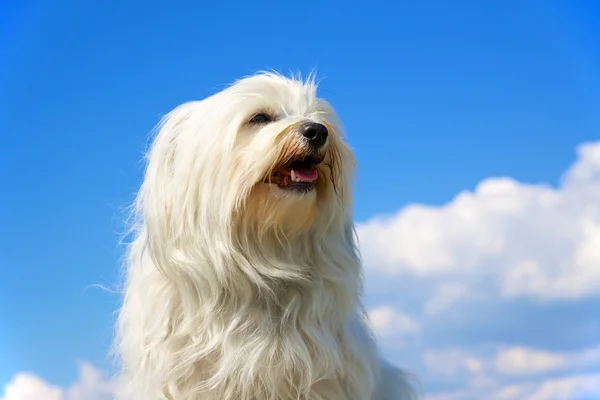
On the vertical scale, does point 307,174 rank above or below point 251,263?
above

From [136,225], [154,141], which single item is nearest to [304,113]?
[154,141]

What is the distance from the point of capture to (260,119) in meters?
4.20

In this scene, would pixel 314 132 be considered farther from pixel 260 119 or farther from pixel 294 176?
pixel 260 119

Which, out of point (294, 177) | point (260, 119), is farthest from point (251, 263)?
point (260, 119)

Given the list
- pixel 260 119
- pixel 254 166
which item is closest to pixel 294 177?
pixel 254 166

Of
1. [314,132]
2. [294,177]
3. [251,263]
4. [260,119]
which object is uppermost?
[260,119]

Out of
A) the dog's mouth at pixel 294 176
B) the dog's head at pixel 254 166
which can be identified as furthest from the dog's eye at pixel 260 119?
the dog's mouth at pixel 294 176

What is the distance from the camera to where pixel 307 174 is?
4.01 metres

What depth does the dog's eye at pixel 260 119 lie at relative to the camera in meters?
4.18

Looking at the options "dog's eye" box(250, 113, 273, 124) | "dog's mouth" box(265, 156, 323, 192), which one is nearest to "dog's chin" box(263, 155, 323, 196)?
"dog's mouth" box(265, 156, 323, 192)

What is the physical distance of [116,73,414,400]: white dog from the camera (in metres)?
3.98

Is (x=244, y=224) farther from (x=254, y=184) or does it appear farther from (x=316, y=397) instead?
(x=316, y=397)

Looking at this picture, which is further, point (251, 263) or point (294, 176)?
point (251, 263)

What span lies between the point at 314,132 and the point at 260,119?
0.40m
